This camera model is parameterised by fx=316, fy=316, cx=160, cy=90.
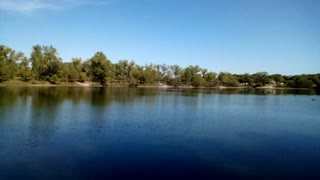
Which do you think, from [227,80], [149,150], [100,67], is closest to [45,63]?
[100,67]

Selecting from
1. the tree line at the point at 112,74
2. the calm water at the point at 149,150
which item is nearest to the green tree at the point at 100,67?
the tree line at the point at 112,74

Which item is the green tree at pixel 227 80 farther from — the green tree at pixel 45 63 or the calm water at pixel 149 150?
the calm water at pixel 149 150

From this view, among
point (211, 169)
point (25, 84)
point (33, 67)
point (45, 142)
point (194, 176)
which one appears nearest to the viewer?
point (194, 176)

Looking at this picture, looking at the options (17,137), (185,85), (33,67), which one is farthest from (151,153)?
(185,85)

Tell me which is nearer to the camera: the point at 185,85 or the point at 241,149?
the point at 241,149

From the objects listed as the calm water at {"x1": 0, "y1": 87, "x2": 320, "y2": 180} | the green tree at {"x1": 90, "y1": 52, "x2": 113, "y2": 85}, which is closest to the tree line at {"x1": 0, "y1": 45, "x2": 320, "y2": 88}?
the green tree at {"x1": 90, "y1": 52, "x2": 113, "y2": 85}

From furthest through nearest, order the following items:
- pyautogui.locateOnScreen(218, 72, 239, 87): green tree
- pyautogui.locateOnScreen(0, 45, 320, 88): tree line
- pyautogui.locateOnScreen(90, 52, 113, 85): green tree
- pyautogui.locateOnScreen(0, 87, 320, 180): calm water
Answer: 1. pyautogui.locateOnScreen(218, 72, 239, 87): green tree
2. pyautogui.locateOnScreen(90, 52, 113, 85): green tree
3. pyautogui.locateOnScreen(0, 45, 320, 88): tree line
4. pyautogui.locateOnScreen(0, 87, 320, 180): calm water

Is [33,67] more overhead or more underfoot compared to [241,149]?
more overhead

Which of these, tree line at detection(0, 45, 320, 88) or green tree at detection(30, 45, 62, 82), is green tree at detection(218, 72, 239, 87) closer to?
tree line at detection(0, 45, 320, 88)

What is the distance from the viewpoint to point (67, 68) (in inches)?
3981

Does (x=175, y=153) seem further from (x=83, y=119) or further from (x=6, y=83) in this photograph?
(x=6, y=83)

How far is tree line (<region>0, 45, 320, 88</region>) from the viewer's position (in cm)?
8844

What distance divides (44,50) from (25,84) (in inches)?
518

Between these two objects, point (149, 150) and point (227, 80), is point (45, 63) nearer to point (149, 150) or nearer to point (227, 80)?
point (149, 150)
